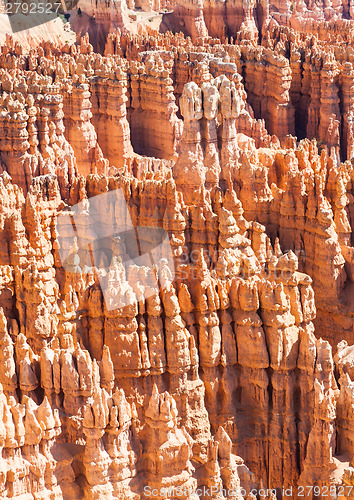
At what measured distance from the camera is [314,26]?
242ft

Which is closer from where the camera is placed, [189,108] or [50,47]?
[189,108]

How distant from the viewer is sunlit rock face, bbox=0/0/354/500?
18.9 meters

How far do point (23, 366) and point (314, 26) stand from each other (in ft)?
187

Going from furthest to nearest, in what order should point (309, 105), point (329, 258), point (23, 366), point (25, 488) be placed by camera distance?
point (309, 105) → point (329, 258) → point (23, 366) → point (25, 488)

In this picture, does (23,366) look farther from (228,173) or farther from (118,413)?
(228,173)

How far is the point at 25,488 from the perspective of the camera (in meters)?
18.1

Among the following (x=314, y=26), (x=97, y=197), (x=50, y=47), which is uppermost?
(x=314, y=26)

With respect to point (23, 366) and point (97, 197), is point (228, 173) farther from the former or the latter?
point (23, 366)

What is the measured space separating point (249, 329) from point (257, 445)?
249cm

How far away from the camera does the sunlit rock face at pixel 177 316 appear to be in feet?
62.0

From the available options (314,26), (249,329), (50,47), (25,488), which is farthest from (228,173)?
(314,26)

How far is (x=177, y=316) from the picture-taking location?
891 inches

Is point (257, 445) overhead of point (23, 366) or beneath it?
beneath

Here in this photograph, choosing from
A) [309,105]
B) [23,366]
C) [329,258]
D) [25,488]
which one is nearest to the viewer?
[25,488]
